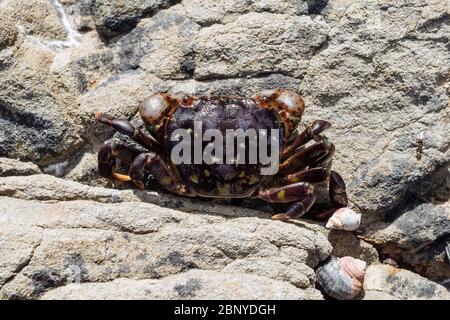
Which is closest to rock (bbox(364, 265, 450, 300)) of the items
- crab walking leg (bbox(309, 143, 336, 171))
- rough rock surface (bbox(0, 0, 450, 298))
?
rough rock surface (bbox(0, 0, 450, 298))

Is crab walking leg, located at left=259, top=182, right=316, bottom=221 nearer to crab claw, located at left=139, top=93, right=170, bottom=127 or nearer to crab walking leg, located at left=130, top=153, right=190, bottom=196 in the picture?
crab walking leg, located at left=130, top=153, right=190, bottom=196

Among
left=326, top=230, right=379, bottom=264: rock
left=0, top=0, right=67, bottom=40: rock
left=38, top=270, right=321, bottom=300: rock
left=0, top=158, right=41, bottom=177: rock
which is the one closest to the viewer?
left=38, top=270, right=321, bottom=300: rock

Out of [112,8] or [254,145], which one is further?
[112,8]

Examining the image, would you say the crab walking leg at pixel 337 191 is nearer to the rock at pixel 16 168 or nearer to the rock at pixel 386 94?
the rock at pixel 386 94

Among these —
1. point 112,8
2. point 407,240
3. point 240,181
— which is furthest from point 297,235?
point 112,8
